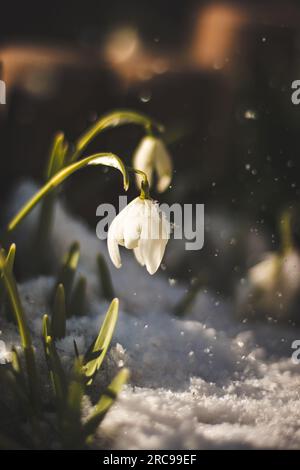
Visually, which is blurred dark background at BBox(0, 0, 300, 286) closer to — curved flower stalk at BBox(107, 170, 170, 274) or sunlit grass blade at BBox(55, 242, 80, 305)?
sunlit grass blade at BBox(55, 242, 80, 305)

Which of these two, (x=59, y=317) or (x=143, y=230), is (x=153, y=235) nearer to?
(x=143, y=230)

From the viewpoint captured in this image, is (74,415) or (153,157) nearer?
(74,415)

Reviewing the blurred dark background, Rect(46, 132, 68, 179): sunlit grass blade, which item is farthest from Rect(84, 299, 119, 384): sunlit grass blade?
the blurred dark background

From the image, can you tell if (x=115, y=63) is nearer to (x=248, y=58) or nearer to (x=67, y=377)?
(x=248, y=58)

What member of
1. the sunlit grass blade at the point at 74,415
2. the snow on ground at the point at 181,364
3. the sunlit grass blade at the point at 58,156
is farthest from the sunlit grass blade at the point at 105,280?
the sunlit grass blade at the point at 74,415

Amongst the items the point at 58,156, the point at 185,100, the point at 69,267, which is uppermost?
the point at 185,100

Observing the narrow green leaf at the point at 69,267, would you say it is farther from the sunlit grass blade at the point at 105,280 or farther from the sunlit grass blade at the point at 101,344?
the sunlit grass blade at the point at 101,344

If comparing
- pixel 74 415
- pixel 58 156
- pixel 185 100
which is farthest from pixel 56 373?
pixel 185 100
